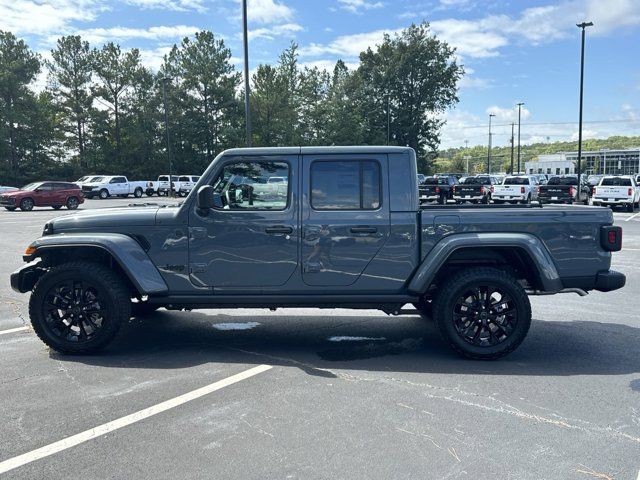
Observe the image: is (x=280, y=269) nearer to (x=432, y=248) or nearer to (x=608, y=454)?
(x=432, y=248)

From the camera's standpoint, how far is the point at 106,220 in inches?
212

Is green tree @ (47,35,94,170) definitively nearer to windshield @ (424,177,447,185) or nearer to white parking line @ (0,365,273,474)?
windshield @ (424,177,447,185)

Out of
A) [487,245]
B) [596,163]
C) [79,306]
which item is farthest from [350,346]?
[596,163]

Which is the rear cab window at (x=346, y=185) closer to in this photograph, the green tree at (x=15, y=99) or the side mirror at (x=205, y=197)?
the side mirror at (x=205, y=197)

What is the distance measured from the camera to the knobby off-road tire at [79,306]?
17.4ft

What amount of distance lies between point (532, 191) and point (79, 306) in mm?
30709

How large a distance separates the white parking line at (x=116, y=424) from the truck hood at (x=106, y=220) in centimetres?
171

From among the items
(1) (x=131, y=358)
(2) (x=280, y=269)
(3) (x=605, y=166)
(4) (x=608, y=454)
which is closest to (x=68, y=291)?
(1) (x=131, y=358)

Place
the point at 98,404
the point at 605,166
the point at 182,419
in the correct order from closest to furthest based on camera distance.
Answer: the point at 182,419, the point at 98,404, the point at 605,166

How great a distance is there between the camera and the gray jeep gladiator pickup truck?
17.1 ft

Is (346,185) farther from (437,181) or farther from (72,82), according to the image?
(72,82)

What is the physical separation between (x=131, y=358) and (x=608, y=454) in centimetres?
412

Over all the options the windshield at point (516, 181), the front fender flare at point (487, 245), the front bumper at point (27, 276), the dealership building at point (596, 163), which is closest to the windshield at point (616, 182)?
the windshield at point (516, 181)

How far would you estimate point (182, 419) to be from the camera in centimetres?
394
